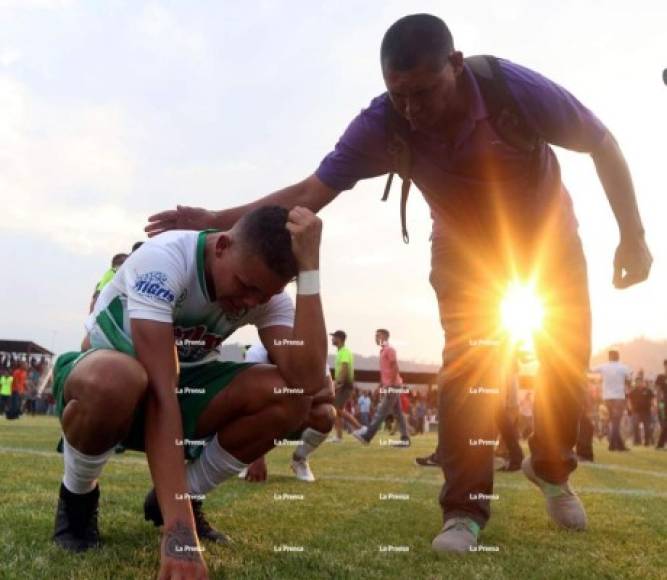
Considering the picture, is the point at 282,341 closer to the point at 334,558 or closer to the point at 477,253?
the point at 334,558

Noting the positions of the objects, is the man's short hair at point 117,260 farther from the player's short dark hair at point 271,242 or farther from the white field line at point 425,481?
the player's short dark hair at point 271,242

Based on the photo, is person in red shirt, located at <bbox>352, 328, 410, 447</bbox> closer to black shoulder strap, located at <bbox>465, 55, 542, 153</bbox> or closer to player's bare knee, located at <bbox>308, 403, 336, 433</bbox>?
player's bare knee, located at <bbox>308, 403, 336, 433</bbox>

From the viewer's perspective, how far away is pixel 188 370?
304cm

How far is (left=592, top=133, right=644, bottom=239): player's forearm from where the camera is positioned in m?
3.21

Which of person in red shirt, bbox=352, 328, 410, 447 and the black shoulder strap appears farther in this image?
person in red shirt, bbox=352, 328, 410, 447

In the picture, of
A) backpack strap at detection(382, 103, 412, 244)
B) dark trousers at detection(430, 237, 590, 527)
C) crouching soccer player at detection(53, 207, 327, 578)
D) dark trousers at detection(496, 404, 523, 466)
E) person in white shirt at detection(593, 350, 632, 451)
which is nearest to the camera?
crouching soccer player at detection(53, 207, 327, 578)

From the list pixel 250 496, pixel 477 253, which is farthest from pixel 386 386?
pixel 477 253

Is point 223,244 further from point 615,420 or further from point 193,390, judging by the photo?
point 615,420

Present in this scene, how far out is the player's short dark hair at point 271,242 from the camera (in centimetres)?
246

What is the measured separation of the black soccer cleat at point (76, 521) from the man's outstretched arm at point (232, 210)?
47.2 inches

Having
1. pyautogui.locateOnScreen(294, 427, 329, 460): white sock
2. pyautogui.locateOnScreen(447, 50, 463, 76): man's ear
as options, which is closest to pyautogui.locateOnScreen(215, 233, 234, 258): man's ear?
pyautogui.locateOnScreen(447, 50, 463, 76): man's ear

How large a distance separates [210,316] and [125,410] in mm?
551

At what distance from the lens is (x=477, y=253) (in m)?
3.47

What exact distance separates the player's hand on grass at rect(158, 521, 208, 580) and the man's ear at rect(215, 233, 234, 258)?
96 cm
